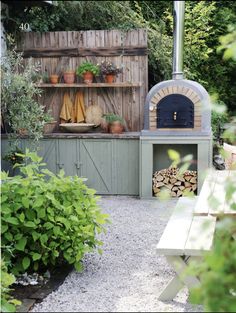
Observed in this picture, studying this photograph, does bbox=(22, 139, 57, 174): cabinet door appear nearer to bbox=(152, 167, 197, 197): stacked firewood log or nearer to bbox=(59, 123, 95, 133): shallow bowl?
bbox=(59, 123, 95, 133): shallow bowl

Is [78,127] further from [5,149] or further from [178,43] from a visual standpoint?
[178,43]

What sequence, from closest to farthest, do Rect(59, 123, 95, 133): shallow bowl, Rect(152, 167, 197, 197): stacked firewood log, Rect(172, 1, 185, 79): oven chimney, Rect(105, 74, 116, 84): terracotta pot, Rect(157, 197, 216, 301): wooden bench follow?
Rect(157, 197, 216, 301): wooden bench, Rect(172, 1, 185, 79): oven chimney, Rect(152, 167, 197, 197): stacked firewood log, Rect(59, 123, 95, 133): shallow bowl, Rect(105, 74, 116, 84): terracotta pot

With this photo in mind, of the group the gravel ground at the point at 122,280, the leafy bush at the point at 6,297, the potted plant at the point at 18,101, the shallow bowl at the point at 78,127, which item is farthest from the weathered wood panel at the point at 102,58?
the leafy bush at the point at 6,297

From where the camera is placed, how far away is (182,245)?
3252 millimetres

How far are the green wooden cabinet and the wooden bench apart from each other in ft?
9.23

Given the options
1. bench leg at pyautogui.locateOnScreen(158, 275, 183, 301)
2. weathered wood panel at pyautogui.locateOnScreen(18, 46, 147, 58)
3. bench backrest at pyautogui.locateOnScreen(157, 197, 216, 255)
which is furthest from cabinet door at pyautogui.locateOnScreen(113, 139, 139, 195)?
bench leg at pyautogui.locateOnScreen(158, 275, 183, 301)

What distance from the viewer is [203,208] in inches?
146

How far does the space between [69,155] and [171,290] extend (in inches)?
143

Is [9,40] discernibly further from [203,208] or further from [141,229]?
[203,208]

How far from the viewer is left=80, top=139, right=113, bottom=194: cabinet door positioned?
6727 millimetres

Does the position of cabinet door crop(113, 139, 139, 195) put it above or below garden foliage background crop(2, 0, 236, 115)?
below

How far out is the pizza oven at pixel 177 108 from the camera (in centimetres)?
632


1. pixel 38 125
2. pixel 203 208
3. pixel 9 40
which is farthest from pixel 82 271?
pixel 9 40

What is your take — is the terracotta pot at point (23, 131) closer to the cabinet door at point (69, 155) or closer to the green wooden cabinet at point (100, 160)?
the green wooden cabinet at point (100, 160)
